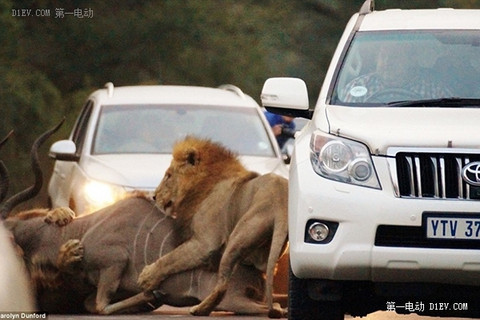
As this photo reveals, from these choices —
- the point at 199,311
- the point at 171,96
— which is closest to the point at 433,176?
the point at 199,311

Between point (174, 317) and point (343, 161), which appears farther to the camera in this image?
point (174, 317)

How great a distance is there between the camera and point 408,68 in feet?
29.8

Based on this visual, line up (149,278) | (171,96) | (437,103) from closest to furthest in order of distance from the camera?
(437,103), (149,278), (171,96)

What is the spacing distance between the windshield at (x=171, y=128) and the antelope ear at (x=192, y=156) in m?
2.00

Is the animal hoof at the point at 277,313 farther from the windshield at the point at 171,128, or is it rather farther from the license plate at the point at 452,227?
the windshield at the point at 171,128

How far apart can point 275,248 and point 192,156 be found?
1.16 m

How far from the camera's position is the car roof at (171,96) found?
13594 mm

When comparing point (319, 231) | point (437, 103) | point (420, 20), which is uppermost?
point (420, 20)

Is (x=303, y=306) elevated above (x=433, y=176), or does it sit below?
below

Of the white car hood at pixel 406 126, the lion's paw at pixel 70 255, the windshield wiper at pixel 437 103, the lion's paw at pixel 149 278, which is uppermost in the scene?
the white car hood at pixel 406 126

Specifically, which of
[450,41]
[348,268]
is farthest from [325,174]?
[450,41]

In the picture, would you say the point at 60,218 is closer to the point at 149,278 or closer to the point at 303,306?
the point at 149,278

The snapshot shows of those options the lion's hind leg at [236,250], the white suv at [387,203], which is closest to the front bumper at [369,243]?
the white suv at [387,203]

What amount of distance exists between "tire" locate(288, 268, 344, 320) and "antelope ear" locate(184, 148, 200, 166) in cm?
248
